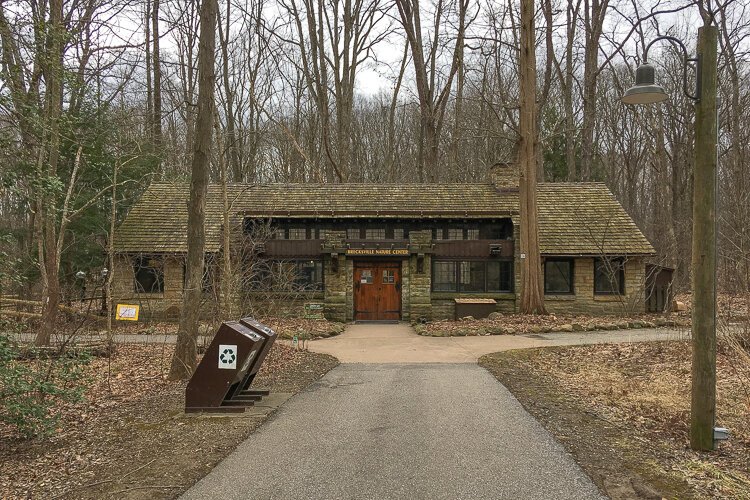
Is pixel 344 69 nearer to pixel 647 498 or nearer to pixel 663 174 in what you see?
pixel 663 174

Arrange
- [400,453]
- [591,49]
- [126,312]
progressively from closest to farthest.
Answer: [400,453] < [126,312] < [591,49]

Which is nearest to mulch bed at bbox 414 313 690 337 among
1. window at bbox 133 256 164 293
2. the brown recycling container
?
the brown recycling container

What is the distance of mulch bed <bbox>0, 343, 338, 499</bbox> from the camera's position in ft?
16.0

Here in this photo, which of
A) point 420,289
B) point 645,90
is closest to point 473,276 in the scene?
point 420,289

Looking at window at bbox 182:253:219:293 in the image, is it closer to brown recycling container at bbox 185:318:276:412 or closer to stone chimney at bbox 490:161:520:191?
brown recycling container at bbox 185:318:276:412

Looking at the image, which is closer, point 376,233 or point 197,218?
point 197,218

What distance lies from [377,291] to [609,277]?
9.05 meters

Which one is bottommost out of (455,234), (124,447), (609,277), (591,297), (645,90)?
(124,447)

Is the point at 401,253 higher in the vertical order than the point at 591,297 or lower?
higher

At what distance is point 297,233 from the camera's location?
2227 centimetres

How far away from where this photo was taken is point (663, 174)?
100ft

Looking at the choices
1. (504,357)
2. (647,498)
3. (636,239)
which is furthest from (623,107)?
(647,498)

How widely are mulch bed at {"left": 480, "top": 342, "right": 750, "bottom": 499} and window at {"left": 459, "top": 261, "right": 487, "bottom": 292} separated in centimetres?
905

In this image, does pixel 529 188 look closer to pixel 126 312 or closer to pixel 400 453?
pixel 126 312
